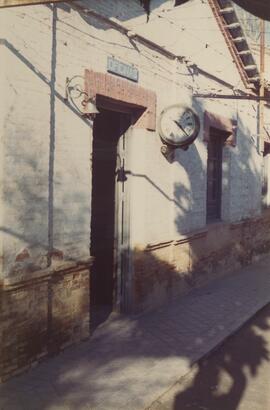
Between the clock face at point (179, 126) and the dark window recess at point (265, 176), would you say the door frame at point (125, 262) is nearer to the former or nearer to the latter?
the clock face at point (179, 126)

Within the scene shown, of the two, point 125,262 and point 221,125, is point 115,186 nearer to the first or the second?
point 125,262

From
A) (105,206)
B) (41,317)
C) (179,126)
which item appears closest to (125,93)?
(179,126)

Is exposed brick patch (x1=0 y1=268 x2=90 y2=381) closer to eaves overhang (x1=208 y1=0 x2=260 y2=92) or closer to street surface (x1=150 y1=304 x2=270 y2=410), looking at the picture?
street surface (x1=150 y1=304 x2=270 y2=410)

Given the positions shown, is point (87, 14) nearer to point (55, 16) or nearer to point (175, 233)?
point (55, 16)

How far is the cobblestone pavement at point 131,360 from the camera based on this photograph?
502 centimetres

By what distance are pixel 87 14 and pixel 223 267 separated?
7.37 meters

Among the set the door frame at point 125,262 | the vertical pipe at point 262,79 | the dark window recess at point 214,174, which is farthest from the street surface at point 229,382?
the vertical pipe at point 262,79

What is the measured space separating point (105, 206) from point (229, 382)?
3.82 metres

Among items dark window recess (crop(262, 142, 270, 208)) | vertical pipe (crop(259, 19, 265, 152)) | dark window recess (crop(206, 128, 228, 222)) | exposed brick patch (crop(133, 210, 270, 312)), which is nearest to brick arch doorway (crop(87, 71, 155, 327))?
exposed brick patch (crop(133, 210, 270, 312))

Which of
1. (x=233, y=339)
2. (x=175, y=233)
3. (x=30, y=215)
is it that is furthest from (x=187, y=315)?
(x=30, y=215)

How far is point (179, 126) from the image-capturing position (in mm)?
8266

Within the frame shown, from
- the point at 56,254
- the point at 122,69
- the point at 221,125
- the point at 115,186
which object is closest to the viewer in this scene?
the point at 56,254

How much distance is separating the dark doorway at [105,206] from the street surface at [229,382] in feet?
7.59

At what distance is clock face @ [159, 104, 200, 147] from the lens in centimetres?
826
